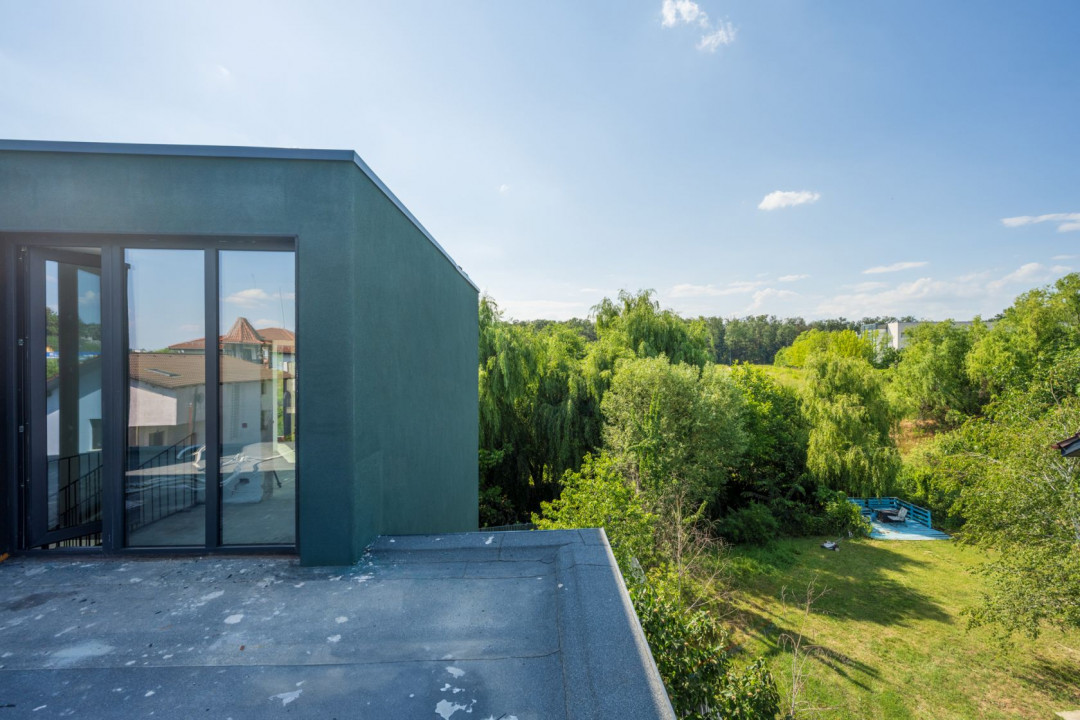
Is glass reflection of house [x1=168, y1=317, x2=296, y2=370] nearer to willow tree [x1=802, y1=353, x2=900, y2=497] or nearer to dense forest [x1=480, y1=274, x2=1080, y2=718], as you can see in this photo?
dense forest [x1=480, y1=274, x2=1080, y2=718]

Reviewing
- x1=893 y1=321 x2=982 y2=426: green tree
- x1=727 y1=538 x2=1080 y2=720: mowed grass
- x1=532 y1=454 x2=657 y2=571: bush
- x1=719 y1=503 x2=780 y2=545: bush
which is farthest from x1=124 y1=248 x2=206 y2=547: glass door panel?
x1=893 y1=321 x2=982 y2=426: green tree

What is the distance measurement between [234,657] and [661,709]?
190 cm

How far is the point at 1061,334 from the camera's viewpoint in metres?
19.4

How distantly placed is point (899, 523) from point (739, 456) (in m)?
8.16

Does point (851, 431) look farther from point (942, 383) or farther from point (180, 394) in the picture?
point (180, 394)

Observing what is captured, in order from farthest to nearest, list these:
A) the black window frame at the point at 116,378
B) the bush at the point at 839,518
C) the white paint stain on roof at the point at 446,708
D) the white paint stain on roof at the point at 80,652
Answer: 1. the bush at the point at 839,518
2. the black window frame at the point at 116,378
3. the white paint stain on roof at the point at 80,652
4. the white paint stain on roof at the point at 446,708

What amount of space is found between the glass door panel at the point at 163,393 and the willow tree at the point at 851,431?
1745 centimetres

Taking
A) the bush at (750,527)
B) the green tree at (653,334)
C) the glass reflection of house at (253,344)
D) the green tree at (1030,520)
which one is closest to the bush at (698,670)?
the glass reflection of house at (253,344)

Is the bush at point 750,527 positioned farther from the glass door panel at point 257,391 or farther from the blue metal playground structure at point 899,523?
the glass door panel at point 257,391

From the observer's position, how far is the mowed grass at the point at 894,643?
7.41 m

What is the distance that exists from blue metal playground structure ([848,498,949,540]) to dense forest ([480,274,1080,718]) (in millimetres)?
522

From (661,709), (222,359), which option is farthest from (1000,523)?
(222,359)

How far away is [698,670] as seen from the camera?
301cm

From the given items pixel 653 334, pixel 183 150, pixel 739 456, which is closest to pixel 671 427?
pixel 739 456
